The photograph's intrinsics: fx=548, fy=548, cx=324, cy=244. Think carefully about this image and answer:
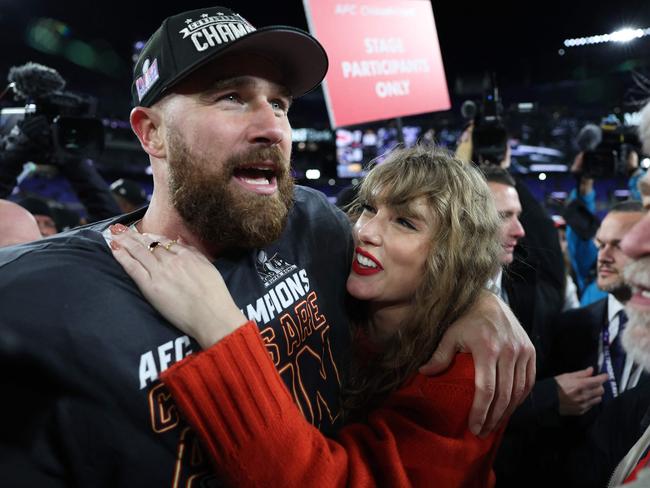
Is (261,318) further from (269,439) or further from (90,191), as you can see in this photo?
(90,191)

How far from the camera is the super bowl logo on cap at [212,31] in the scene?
3.75 ft

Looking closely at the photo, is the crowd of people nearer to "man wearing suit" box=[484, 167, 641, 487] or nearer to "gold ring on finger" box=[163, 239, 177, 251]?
"gold ring on finger" box=[163, 239, 177, 251]

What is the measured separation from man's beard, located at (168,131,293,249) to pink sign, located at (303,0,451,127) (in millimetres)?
1045

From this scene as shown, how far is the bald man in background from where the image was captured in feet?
5.74

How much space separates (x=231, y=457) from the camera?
3.05 ft

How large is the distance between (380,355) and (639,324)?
689mm

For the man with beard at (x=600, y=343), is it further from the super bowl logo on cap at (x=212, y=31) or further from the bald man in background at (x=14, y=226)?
the bald man in background at (x=14, y=226)

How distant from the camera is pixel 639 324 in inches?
37.2

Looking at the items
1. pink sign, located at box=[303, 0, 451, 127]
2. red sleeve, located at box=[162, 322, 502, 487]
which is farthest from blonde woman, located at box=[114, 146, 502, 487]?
pink sign, located at box=[303, 0, 451, 127]

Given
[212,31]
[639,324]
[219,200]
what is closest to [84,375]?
[219,200]

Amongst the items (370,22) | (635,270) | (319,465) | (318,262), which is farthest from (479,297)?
(370,22)

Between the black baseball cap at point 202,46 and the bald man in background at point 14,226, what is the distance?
0.77 m

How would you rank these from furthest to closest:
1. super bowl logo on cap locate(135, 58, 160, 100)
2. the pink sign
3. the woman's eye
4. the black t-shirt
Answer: the pink sign, the woman's eye, super bowl logo on cap locate(135, 58, 160, 100), the black t-shirt

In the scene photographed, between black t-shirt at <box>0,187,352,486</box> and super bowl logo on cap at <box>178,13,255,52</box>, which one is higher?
super bowl logo on cap at <box>178,13,255,52</box>
